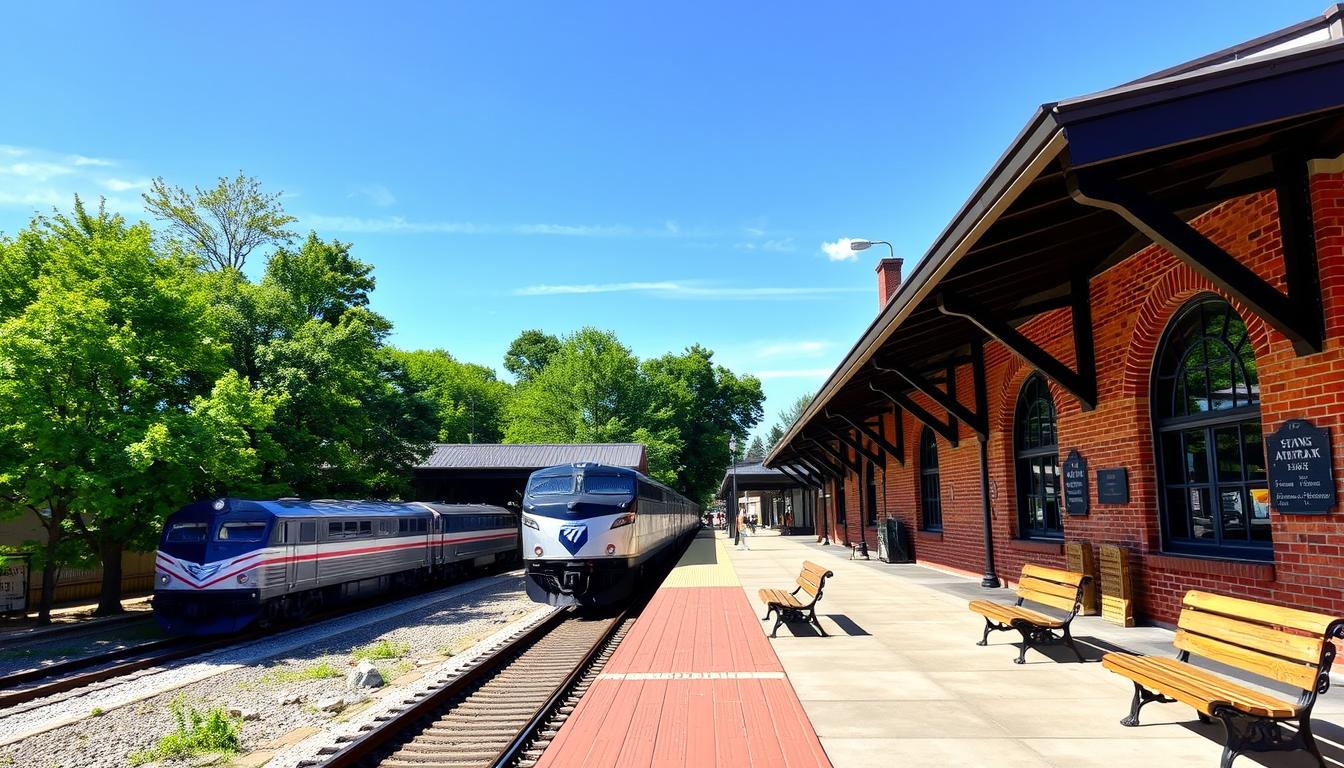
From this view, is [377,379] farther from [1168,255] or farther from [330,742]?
[1168,255]

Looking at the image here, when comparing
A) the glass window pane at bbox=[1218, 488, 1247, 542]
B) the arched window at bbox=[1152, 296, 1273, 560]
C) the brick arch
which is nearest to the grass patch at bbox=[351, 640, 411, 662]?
the arched window at bbox=[1152, 296, 1273, 560]

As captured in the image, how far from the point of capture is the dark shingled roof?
108 feet

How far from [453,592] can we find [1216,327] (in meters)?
Answer: 18.2

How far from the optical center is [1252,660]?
446 centimetres

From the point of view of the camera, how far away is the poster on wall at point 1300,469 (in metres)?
5.70

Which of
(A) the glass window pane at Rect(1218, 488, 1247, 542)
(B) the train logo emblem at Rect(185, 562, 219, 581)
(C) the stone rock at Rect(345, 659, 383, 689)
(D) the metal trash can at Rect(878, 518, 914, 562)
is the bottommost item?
(C) the stone rock at Rect(345, 659, 383, 689)

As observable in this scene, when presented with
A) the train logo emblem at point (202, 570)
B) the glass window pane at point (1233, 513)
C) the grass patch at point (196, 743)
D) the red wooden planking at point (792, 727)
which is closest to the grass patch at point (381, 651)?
the train logo emblem at point (202, 570)

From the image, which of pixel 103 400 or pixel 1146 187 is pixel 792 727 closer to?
pixel 1146 187

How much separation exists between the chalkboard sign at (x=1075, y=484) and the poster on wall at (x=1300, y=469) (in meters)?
3.28

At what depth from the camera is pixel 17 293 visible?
17219 millimetres

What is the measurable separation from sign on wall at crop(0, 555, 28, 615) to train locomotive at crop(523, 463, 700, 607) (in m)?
10.7

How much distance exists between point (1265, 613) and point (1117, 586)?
4.52 metres

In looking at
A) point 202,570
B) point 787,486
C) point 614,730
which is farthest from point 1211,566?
point 787,486

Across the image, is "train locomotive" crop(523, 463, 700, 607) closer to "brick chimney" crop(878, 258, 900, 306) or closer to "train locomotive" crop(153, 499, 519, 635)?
"train locomotive" crop(153, 499, 519, 635)
